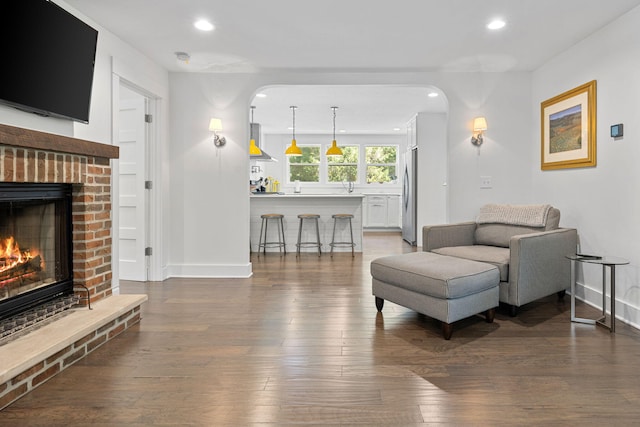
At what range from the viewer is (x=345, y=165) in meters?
10.5

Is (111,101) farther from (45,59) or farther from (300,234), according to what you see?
(300,234)

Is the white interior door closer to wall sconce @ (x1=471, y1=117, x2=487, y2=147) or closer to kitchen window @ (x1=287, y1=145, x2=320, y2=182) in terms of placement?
wall sconce @ (x1=471, y1=117, x2=487, y2=147)

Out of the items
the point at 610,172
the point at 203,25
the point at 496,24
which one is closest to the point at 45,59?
the point at 203,25

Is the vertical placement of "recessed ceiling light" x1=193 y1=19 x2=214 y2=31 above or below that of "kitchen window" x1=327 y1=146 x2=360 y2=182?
above

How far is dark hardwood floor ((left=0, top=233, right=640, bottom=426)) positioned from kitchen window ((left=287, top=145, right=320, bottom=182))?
7.15 metres

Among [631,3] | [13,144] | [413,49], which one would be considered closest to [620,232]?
[631,3]

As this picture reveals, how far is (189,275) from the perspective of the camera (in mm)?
4766

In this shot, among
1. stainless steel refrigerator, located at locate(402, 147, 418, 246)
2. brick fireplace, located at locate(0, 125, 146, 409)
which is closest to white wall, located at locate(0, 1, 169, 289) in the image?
brick fireplace, located at locate(0, 125, 146, 409)

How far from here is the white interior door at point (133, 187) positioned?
4.46m

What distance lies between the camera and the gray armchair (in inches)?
122

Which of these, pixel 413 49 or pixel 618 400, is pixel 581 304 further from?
pixel 413 49

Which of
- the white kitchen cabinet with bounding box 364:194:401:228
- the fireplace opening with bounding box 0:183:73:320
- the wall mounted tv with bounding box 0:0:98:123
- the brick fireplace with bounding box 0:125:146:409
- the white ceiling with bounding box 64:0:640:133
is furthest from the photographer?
the white kitchen cabinet with bounding box 364:194:401:228

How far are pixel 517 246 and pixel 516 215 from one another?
2.66 feet

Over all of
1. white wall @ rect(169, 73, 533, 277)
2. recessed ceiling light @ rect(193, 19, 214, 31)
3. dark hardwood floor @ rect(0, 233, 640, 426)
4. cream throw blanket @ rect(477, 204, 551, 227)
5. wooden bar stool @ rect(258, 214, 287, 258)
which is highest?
recessed ceiling light @ rect(193, 19, 214, 31)
